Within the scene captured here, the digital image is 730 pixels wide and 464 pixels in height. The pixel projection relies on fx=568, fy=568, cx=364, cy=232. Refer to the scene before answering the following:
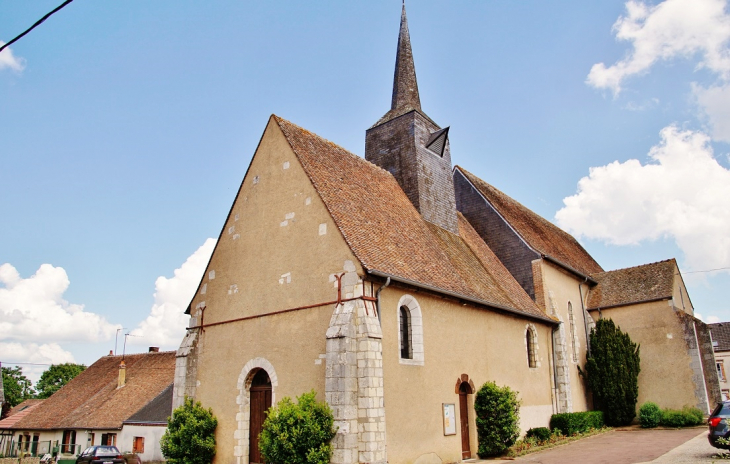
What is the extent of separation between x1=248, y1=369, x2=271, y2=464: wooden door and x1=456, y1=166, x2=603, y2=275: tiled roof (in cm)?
1130

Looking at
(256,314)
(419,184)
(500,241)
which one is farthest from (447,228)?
(256,314)

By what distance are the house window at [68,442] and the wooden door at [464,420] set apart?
21353mm

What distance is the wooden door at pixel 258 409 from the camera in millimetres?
A: 13281

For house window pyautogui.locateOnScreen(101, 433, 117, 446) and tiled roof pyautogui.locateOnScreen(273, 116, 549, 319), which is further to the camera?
house window pyautogui.locateOnScreen(101, 433, 117, 446)

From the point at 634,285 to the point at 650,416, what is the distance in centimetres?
523

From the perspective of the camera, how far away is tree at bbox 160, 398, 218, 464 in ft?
44.8

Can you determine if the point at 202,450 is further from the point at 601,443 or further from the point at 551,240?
the point at 551,240

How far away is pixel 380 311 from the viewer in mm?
12133

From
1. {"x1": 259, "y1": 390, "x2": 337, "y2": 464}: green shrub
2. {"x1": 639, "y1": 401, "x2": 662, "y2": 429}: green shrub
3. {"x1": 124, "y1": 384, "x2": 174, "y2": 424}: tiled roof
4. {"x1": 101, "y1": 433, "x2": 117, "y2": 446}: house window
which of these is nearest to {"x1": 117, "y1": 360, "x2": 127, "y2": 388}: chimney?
{"x1": 101, "y1": 433, "x2": 117, "y2": 446}: house window

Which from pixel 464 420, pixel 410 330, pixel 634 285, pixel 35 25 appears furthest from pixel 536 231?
pixel 35 25

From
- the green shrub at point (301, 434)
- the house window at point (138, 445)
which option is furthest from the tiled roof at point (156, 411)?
the green shrub at point (301, 434)

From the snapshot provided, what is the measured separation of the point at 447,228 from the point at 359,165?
3.85m

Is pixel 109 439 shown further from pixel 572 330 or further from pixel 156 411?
pixel 572 330

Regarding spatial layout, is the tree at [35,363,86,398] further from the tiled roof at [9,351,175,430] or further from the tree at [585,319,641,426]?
the tree at [585,319,641,426]
